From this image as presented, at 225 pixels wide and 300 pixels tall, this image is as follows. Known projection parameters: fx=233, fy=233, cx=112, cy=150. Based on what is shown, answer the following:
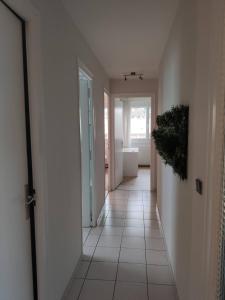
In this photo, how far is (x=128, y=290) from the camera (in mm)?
2072

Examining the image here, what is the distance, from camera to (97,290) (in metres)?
2.07

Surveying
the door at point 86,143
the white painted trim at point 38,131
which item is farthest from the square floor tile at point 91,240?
the white painted trim at point 38,131

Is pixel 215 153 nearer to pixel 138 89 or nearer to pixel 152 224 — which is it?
pixel 152 224

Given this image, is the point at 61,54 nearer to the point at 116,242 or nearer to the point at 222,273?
the point at 222,273

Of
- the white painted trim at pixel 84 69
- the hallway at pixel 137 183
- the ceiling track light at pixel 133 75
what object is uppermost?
the ceiling track light at pixel 133 75

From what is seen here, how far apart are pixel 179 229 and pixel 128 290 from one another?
0.75 meters

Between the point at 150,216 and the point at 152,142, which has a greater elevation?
the point at 152,142

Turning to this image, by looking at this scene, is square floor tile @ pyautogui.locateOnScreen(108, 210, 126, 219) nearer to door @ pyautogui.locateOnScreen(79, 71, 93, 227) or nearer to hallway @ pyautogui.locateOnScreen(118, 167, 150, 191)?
door @ pyautogui.locateOnScreen(79, 71, 93, 227)

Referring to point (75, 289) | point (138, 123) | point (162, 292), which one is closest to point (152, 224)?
point (162, 292)

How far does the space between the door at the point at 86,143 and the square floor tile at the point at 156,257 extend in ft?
3.38

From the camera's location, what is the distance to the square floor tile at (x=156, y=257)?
246 cm

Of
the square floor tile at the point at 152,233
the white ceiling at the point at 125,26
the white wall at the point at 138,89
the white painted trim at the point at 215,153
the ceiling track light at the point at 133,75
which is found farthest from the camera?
the white wall at the point at 138,89

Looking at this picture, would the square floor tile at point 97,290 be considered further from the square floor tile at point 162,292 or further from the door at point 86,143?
the door at point 86,143

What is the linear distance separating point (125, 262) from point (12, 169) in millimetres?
1753
